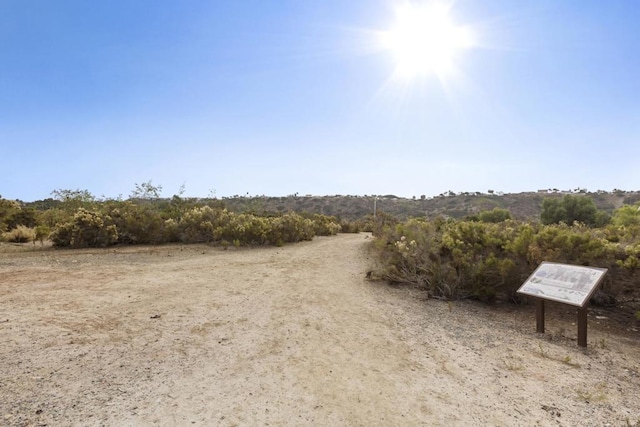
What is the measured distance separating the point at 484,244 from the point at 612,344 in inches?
112

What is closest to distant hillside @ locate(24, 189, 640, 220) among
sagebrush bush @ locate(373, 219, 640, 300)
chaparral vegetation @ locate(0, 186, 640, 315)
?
→ chaparral vegetation @ locate(0, 186, 640, 315)

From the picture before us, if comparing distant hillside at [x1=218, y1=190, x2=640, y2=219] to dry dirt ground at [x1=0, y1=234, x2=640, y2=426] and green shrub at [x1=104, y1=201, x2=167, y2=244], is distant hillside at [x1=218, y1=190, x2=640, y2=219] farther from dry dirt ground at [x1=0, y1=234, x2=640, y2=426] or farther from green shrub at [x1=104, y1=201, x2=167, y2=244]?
dry dirt ground at [x1=0, y1=234, x2=640, y2=426]

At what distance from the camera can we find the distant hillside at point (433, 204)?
1741 inches

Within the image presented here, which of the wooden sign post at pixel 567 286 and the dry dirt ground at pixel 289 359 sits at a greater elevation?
the wooden sign post at pixel 567 286

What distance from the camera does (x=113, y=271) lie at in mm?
8359

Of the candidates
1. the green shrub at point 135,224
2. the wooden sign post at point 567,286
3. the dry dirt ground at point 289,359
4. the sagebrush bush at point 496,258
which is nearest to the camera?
the dry dirt ground at point 289,359

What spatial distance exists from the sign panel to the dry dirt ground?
0.61 meters

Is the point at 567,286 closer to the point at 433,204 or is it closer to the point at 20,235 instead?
the point at 20,235

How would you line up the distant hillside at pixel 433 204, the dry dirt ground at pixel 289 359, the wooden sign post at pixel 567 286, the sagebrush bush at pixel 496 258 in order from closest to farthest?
the dry dirt ground at pixel 289 359
the wooden sign post at pixel 567 286
the sagebrush bush at pixel 496 258
the distant hillside at pixel 433 204

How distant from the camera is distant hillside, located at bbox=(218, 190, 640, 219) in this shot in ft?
145

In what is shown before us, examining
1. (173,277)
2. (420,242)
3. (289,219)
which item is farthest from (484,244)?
(289,219)

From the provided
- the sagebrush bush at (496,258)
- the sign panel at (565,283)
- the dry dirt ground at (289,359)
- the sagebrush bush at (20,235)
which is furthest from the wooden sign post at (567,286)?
the sagebrush bush at (20,235)

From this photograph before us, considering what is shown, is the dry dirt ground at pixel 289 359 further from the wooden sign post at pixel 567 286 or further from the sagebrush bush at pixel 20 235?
the sagebrush bush at pixel 20 235

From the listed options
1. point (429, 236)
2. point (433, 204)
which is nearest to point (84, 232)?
point (429, 236)
